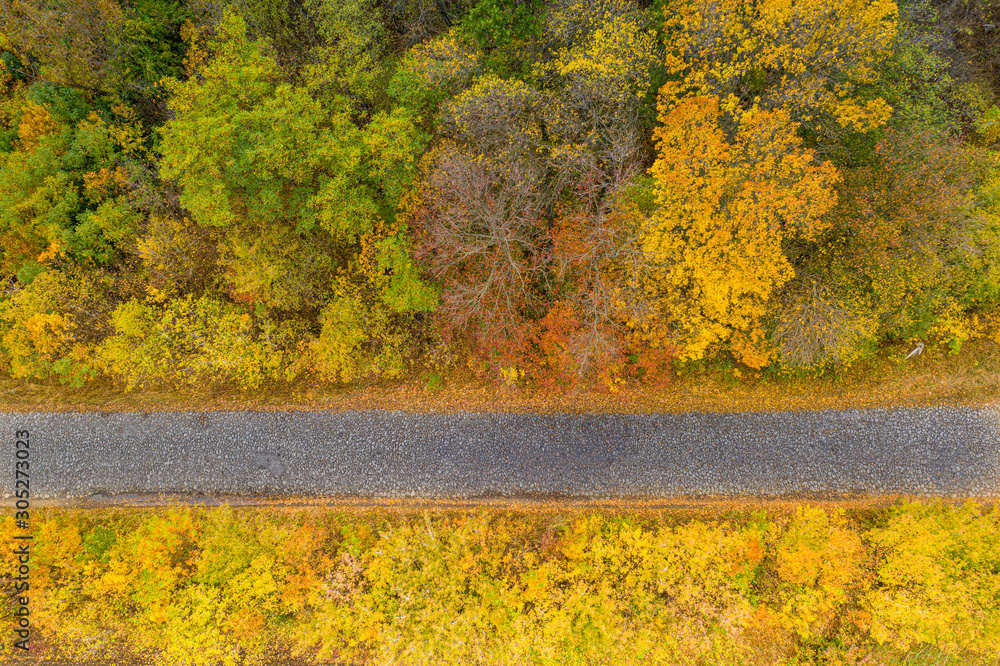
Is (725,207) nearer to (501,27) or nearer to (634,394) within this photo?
(634,394)

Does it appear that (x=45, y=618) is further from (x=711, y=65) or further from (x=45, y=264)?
(x=711, y=65)

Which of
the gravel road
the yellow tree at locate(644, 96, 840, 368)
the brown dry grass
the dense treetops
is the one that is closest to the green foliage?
the dense treetops

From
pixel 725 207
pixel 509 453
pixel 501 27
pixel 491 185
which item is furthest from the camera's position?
pixel 509 453

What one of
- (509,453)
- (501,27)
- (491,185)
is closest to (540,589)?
(509,453)

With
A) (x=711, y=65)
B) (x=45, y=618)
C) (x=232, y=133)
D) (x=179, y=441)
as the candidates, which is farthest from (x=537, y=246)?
(x=45, y=618)

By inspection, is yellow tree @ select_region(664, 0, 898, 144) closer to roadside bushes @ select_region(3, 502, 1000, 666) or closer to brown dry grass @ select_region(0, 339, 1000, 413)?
brown dry grass @ select_region(0, 339, 1000, 413)

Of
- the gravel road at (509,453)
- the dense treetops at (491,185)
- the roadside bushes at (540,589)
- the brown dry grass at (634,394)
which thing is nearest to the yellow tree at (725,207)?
the dense treetops at (491,185)

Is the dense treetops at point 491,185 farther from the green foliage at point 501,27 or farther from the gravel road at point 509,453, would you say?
the gravel road at point 509,453
